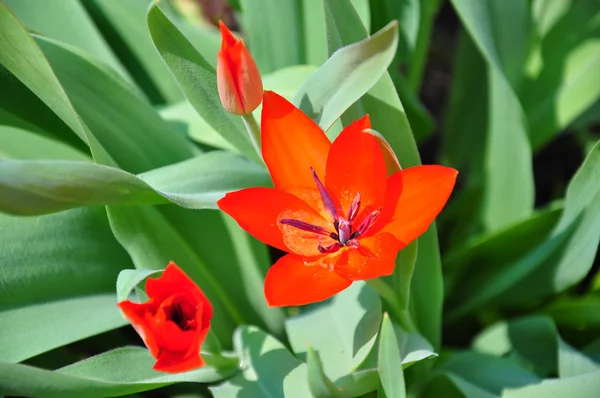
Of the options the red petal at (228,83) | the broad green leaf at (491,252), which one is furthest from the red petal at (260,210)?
the broad green leaf at (491,252)

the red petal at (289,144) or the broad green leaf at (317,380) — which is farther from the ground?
the red petal at (289,144)

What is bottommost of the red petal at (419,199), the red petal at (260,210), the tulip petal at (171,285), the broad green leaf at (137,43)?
the red petal at (419,199)

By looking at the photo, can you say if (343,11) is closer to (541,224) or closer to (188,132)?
(188,132)

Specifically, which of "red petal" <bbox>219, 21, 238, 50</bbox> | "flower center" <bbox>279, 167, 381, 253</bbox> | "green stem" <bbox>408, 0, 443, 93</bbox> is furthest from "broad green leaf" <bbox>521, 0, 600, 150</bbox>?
"red petal" <bbox>219, 21, 238, 50</bbox>

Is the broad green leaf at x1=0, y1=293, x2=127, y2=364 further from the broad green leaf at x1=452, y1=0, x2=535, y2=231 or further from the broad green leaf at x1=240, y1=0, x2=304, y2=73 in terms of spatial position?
the broad green leaf at x1=452, y1=0, x2=535, y2=231

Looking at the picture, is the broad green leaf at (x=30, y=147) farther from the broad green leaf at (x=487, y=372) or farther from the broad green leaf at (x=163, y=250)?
the broad green leaf at (x=487, y=372)

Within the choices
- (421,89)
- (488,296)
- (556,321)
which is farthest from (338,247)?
(421,89)

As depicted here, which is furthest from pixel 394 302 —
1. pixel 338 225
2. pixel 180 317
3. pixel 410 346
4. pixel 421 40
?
pixel 421 40
